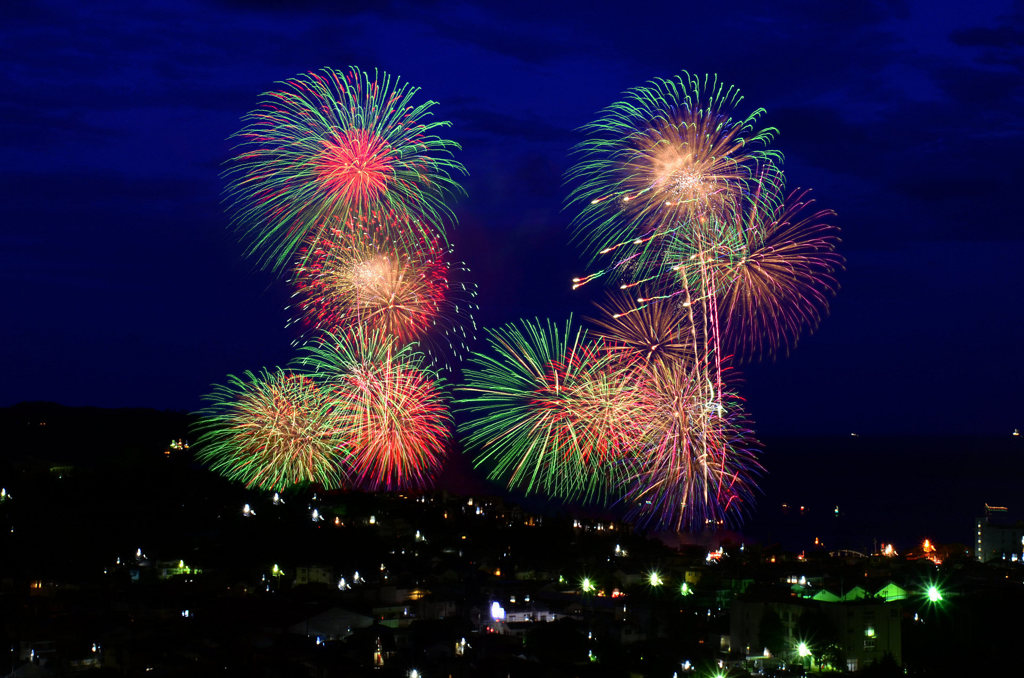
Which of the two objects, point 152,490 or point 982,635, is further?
point 152,490

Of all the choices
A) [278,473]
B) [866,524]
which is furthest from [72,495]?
[866,524]

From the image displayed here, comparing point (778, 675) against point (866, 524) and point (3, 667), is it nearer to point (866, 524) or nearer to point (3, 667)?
point (3, 667)

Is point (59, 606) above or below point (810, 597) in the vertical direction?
below

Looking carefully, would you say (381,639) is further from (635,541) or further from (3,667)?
(635,541)

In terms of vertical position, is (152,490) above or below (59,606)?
above

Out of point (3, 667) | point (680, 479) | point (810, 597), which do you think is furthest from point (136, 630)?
point (810, 597)

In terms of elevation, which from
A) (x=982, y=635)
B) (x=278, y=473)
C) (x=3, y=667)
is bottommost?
(x=3, y=667)

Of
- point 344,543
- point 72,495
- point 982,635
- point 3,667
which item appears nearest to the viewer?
point 3,667

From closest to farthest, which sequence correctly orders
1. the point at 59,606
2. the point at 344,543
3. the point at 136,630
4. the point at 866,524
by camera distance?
the point at 136,630 → the point at 59,606 → the point at 344,543 → the point at 866,524

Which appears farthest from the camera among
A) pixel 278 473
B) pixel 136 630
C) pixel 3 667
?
pixel 278 473
